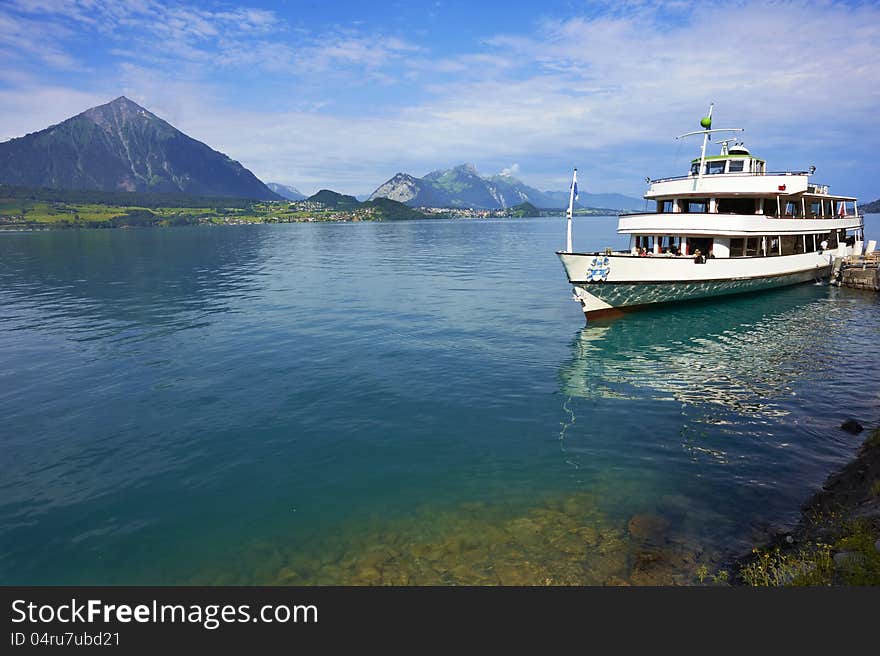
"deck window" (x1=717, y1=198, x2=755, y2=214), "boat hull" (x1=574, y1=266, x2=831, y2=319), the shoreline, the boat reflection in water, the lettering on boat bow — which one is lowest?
the shoreline

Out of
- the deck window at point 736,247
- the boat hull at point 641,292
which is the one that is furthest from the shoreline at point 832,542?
the deck window at point 736,247

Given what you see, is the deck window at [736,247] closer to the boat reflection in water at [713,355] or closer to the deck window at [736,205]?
the deck window at [736,205]

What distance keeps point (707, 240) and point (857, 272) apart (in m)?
18.9

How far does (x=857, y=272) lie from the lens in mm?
41844

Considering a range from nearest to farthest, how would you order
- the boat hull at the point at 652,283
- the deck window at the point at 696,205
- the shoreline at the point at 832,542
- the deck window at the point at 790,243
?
the shoreline at the point at 832,542 → the boat hull at the point at 652,283 → the deck window at the point at 696,205 → the deck window at the point at 790,243

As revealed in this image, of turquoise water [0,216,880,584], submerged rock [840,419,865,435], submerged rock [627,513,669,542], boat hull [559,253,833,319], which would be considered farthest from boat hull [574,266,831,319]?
submerged rock [627,513,669,542]

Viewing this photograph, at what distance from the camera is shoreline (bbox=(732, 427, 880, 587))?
25.0ft

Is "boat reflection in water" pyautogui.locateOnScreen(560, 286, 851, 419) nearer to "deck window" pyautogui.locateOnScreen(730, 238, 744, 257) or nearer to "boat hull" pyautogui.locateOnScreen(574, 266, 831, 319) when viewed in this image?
"boat hull" pyautogui.locateOnScreen(574, 266, 831, 319)

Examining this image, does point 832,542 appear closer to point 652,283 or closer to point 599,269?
point 599,269

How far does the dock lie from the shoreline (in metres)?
38.0

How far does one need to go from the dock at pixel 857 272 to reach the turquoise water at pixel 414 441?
11.2 meters

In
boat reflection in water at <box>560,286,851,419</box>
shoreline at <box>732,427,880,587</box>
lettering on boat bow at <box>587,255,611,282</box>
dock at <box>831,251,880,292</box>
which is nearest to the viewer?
shoreline at <box>732,427,880,587</box>

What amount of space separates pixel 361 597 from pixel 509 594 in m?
2.52

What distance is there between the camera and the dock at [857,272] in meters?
40.9
